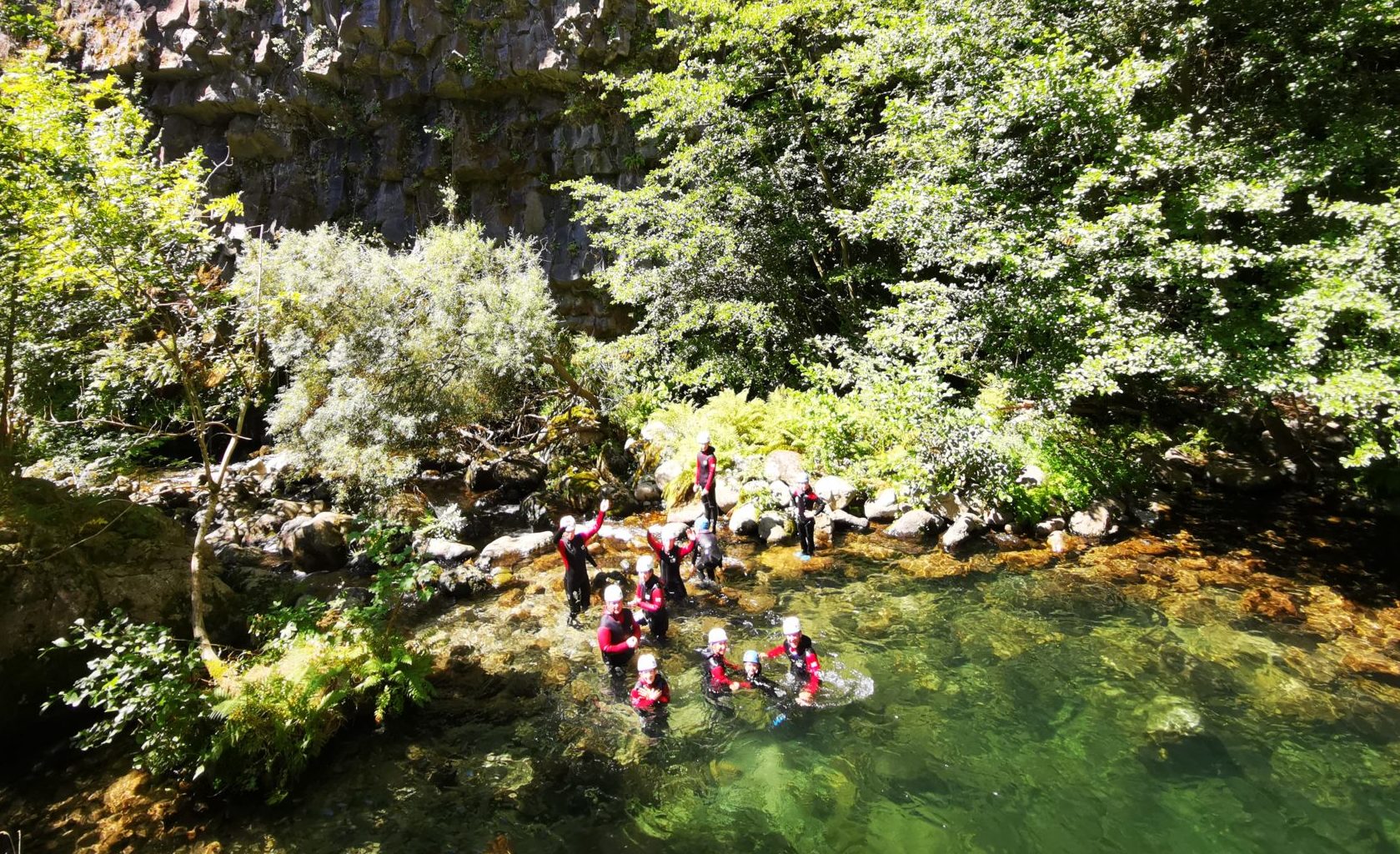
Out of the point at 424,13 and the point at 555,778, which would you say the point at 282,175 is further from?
the point at 555,778

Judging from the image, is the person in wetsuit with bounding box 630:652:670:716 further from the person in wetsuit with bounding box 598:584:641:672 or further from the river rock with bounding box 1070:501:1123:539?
the river rock with bounding box 1070:501:1123:539

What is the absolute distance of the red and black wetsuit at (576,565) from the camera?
8.74 meters

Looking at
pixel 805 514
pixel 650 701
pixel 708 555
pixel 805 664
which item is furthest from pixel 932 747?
pixel 805 514

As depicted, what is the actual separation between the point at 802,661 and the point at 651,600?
2.14 m

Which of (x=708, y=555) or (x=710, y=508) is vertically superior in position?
(x=710, y=508)

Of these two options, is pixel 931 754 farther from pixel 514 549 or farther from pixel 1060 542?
pixel 514 549

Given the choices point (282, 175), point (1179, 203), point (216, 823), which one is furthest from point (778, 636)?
point (282, 175)

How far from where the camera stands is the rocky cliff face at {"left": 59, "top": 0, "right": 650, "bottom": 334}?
22.7m

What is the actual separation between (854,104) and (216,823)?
16899 mm

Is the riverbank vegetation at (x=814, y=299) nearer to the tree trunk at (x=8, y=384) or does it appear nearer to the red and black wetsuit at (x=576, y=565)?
the tree trunk at (x=8, y=384)

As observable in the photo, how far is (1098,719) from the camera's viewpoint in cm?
582

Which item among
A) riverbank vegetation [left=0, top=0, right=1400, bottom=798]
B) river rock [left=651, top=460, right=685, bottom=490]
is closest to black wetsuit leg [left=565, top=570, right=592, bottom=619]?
riverbank vegetation [left=0, top=0, right=1400, bottom=798]

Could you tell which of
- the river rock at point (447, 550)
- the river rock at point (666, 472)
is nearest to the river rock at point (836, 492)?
the river rock at point (666, 472)

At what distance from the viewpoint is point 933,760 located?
18.1ft
